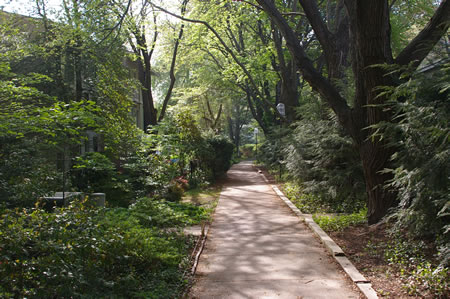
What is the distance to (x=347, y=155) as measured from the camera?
33.2 ft

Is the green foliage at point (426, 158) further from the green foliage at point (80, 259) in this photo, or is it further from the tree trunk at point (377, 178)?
the green foliage at point (80, 259)

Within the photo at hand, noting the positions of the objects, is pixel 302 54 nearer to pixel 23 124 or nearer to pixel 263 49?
pixel 23 124

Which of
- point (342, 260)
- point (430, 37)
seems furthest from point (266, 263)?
point (430, 37)

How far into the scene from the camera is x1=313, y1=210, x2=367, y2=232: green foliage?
780 cm

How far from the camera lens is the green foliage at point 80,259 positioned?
3.30m

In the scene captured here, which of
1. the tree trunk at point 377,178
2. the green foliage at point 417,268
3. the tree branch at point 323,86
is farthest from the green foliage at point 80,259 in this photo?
the tree branch at point 323,86

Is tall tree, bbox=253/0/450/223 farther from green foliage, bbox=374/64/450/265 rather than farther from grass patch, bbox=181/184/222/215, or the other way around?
grass patch, bbox=181/184/222/215

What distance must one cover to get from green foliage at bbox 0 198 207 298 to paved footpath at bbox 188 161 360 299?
0.50 m

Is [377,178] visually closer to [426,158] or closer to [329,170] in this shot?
[426,158]

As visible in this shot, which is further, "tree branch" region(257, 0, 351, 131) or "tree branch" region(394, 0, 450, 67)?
"tree branch" region(257, 0, 351, 131)

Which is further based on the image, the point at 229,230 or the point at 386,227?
the point at 229,230

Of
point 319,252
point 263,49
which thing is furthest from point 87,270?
point 263,49

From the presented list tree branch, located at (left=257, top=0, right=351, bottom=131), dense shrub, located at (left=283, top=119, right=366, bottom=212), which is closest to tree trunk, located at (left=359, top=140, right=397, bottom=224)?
tree branch, located at (left=257, top=0, right=351, bottom=131)

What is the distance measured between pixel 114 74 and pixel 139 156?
11.4 feet
